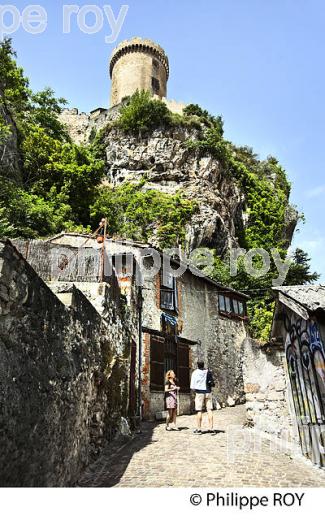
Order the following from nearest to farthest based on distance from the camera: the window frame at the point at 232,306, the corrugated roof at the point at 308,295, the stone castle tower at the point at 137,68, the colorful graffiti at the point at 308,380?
1. the corrugated roof at the point at 308,295
2. the colorful graffiti at the point at 308,380
3. the window frame at the point at 232,306
4. the stone castle tower at the point at 137,68

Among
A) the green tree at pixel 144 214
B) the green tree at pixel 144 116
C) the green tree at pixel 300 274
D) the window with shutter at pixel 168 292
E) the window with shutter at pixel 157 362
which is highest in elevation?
the green tree at pixel 144 116

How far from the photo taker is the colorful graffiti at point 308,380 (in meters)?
5.81

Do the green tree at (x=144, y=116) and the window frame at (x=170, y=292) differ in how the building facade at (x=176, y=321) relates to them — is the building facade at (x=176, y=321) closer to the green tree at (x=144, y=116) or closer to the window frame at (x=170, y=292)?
the window frame at (x=170, y=292)

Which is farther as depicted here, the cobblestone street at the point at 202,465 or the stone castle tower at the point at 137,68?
the stone castle tower at the point at 137,68

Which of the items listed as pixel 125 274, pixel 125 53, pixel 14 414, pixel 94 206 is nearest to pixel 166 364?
pixel 125 274

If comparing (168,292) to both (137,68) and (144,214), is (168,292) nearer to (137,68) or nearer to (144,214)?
(144,214)

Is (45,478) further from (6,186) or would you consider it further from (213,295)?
(6,186)

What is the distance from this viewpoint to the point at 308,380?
6.37 metres

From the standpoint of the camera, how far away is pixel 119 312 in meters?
8.94

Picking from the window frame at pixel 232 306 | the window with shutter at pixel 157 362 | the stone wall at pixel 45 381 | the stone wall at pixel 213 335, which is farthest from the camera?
the window frame at pixel 232 306

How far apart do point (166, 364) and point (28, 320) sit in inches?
379

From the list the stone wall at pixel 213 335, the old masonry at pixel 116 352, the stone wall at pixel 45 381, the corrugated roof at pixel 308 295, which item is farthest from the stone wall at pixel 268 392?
the stone wall at pixel 213 335

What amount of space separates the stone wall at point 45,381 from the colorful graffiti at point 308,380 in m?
3.69

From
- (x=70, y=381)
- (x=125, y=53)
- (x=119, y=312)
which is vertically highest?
(x=125, y=53)
